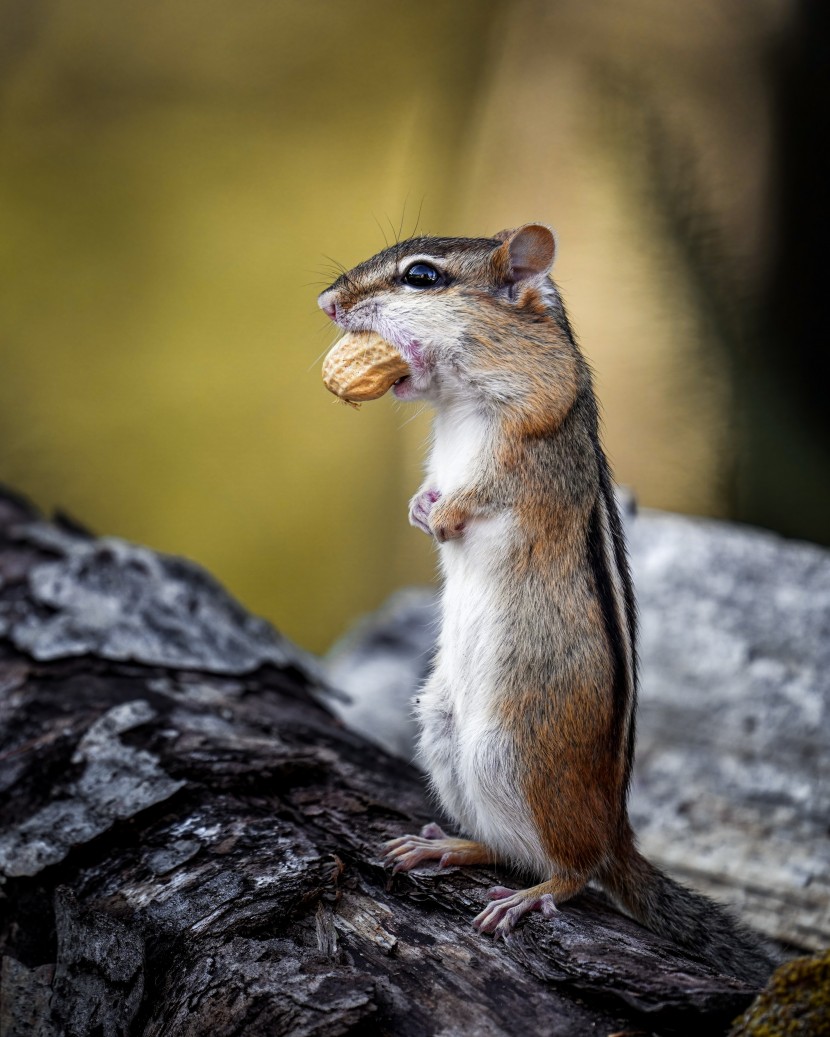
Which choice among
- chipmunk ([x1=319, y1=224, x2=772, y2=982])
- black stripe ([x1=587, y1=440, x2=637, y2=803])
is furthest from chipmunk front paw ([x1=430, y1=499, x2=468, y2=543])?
black stripe ([x1=587, y1=440, x2=637, y2=803])

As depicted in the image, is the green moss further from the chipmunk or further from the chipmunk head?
the chipmunk head

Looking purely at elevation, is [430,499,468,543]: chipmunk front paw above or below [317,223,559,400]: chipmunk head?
below

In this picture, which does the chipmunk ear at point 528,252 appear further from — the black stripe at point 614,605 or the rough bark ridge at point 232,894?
the rough bark ridge at point 232,894

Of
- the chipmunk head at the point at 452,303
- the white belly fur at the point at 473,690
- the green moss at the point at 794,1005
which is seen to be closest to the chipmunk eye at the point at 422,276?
the chipmunk head at the point at 452,303

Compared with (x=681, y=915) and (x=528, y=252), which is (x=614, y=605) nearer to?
(x=681, y=915)

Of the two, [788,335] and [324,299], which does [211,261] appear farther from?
[324,299]

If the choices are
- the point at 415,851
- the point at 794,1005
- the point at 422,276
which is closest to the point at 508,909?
the point at 415,851

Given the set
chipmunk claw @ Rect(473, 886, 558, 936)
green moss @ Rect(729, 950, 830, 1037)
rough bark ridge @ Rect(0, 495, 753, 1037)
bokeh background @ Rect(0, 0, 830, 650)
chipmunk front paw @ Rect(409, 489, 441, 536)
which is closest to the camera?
green moss @ Rect(729, 950, 830, 1037)
